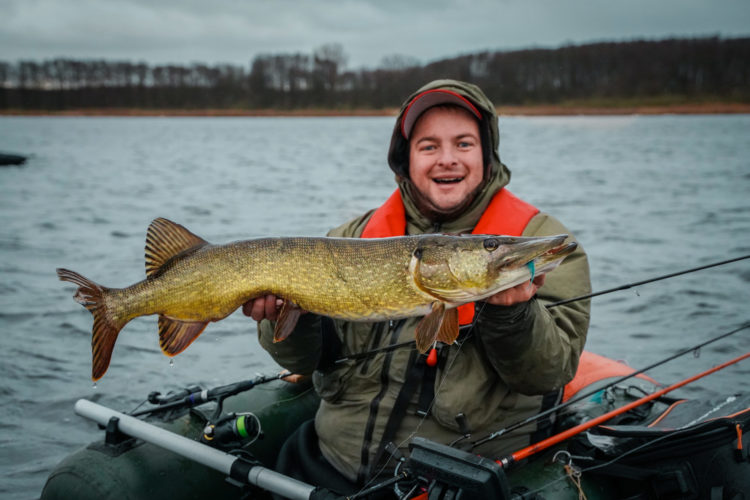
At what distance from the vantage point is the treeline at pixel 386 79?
7000 centimetres

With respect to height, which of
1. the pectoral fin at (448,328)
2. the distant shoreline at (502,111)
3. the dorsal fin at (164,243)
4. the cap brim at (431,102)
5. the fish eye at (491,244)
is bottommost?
the pectoral fin at (448,328)

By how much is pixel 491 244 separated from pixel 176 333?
1.22 m

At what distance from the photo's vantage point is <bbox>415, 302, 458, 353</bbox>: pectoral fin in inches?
85.3

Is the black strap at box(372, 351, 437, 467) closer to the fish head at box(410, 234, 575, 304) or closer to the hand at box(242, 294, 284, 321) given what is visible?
the fish head at box(410, 234, 575, 304)

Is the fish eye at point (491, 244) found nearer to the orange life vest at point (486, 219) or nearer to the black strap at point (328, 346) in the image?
the orange life vest at point (486, 219)

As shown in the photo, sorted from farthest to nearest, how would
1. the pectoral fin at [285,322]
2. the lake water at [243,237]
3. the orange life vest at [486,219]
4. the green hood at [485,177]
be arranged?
the lake water at [243,237] < the green hood at [485,177] < the orange life vest at [486,219] < the pectoral fin at [285,322]

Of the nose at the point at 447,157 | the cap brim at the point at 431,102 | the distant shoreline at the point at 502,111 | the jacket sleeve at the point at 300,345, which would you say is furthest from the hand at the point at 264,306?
the distant shoreline at the point at 502,111

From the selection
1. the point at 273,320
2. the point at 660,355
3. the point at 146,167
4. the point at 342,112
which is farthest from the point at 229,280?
the point at 342,112

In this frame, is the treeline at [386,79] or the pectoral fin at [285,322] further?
the treeline at [386,79]

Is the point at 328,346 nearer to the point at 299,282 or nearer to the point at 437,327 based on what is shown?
the point at 299,282

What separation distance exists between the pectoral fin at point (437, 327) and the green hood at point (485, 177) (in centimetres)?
66

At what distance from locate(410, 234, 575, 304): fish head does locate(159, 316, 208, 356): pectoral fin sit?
2.83 feet

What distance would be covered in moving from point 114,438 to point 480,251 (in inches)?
71.2

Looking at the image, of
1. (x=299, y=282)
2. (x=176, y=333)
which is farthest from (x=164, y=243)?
(x=299, y=282)
